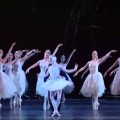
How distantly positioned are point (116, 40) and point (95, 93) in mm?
5028

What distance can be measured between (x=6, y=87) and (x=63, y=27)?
5715 mm

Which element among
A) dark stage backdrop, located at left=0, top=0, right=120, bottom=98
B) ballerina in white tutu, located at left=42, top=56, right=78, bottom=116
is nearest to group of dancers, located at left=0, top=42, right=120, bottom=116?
ballerina in white tutu, located at left=42, top=56, right=78, bottom=116

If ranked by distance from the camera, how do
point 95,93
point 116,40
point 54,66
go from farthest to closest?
1. point 116,40
2. point 95,93
3. point 54,66

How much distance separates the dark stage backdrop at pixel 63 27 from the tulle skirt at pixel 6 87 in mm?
4735

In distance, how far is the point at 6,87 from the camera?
42.1 ft

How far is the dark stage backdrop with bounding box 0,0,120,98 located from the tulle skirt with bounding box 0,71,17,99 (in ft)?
15.5

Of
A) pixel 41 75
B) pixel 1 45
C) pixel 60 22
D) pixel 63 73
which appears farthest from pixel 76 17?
pixel 63 73

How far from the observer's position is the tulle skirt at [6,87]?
42.0 feet

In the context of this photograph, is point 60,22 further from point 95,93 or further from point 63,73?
point 63,73

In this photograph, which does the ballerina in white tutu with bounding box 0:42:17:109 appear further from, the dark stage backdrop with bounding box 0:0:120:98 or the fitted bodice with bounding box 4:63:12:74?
the dark stage backdrop with bounding box 0:0:120:98

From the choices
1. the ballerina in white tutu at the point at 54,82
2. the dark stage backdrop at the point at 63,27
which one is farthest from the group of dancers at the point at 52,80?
the dark stage backdrop at the point at 63,27

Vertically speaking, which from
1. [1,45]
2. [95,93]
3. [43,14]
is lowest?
[95,93]

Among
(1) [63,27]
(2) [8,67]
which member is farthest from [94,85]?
(1) [63,27]

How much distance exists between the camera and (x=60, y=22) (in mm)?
17984
